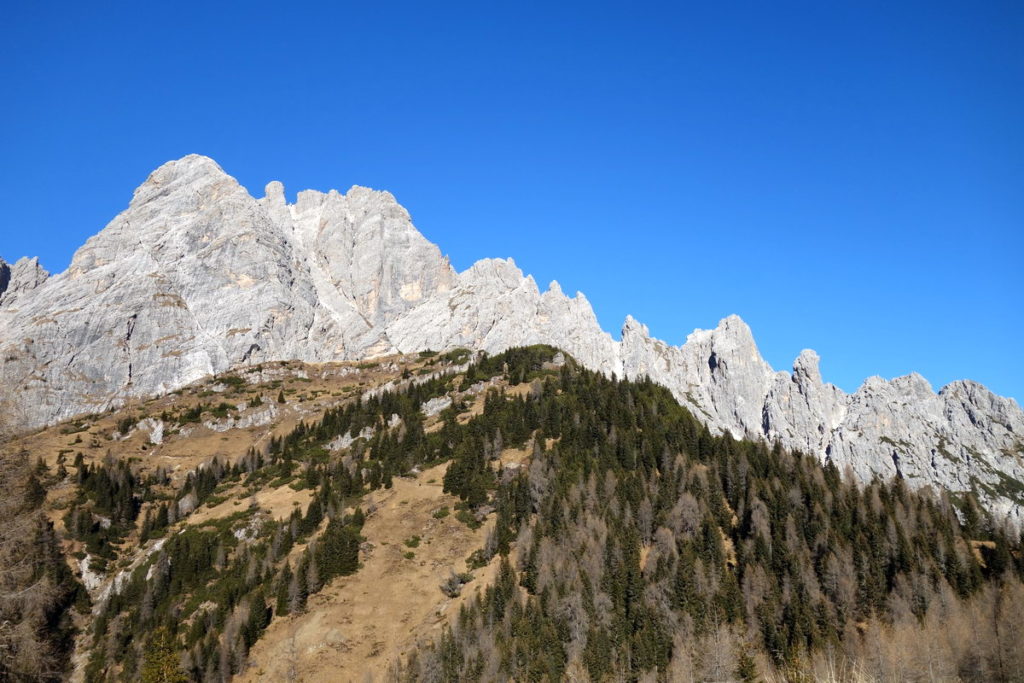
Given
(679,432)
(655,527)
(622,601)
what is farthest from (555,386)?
(622,601)

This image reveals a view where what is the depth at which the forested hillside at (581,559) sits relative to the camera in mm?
80625

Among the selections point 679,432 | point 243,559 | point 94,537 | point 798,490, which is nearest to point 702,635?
point 798,490

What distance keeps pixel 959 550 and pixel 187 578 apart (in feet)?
354

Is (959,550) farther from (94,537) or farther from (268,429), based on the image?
(268,429)

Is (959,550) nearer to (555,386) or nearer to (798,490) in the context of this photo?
(798,490)

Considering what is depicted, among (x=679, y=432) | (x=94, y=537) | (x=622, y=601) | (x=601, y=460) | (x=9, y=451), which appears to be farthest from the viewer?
(x=679, y=432)

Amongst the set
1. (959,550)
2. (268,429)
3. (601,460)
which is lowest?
(959,550)

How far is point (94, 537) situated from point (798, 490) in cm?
11193

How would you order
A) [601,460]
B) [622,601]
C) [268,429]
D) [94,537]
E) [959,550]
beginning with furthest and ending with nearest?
[268,429]
[601,460]
[94,537]
[959,550]
[622,601]

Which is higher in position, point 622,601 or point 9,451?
point 9,451

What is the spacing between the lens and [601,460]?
121m

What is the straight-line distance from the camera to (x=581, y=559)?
9462 centimetres

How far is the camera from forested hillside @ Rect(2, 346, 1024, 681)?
3174 inches

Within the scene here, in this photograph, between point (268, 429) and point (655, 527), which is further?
point (268, 429)
